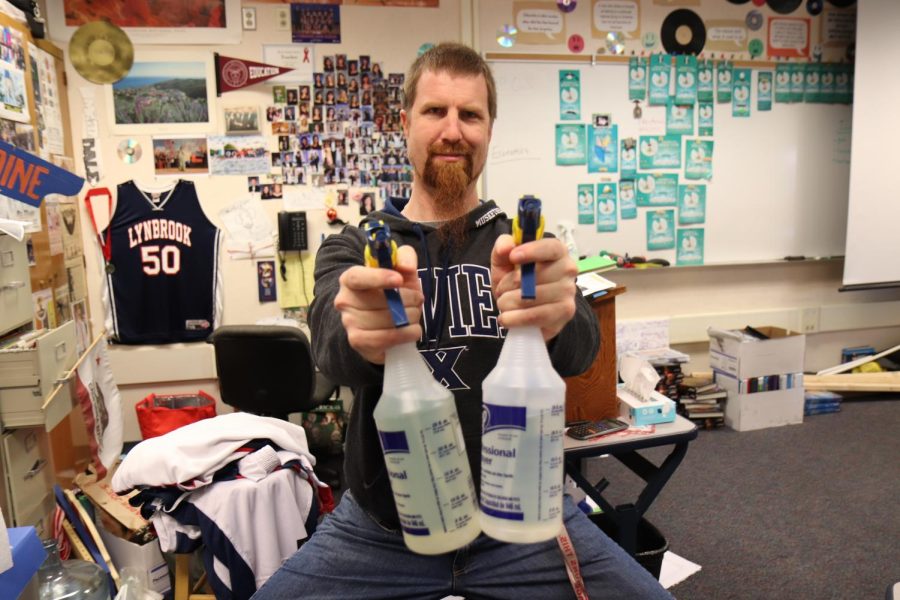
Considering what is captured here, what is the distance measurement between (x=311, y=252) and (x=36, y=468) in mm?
1737

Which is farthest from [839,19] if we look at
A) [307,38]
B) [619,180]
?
[307,38]

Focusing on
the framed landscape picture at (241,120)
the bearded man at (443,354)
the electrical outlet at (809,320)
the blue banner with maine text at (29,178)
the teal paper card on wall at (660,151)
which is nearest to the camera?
the bearded man at (443,354)

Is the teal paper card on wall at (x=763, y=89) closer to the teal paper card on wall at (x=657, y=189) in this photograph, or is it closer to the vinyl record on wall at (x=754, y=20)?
the vinyl record on wall at (x=754, y=20)

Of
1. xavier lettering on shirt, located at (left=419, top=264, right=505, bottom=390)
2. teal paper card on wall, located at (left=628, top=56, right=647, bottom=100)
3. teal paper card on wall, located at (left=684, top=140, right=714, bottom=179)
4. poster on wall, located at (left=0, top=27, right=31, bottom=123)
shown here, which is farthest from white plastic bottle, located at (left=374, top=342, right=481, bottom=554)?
teal paper card on wall, located at (left=684, top=140, right=714, bottom=179)

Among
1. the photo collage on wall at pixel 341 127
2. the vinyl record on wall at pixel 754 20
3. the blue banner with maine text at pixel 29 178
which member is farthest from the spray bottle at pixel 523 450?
the vinyl record on wall at pixel 754 20

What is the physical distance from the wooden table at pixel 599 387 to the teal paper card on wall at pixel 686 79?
7.47 feet

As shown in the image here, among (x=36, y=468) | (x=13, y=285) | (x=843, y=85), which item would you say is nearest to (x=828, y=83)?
(x=843, y=85)

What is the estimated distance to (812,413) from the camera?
146 inches

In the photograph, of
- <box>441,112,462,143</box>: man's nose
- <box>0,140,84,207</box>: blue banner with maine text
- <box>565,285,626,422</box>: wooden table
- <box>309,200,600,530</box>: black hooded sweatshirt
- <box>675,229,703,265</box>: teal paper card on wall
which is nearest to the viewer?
<box>309,200,600,530</box>: black hooded sweatshirt

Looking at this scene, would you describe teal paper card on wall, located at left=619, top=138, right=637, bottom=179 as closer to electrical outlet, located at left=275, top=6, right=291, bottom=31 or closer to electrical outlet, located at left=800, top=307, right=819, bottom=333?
electrical outlet, located at left=800, top=307, right=819, bottom=333

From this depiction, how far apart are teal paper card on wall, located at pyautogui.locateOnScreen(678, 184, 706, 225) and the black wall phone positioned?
2.17 metres

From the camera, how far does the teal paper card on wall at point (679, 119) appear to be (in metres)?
3.68

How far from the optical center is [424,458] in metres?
0.68

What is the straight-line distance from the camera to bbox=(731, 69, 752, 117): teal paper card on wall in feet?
12.3
